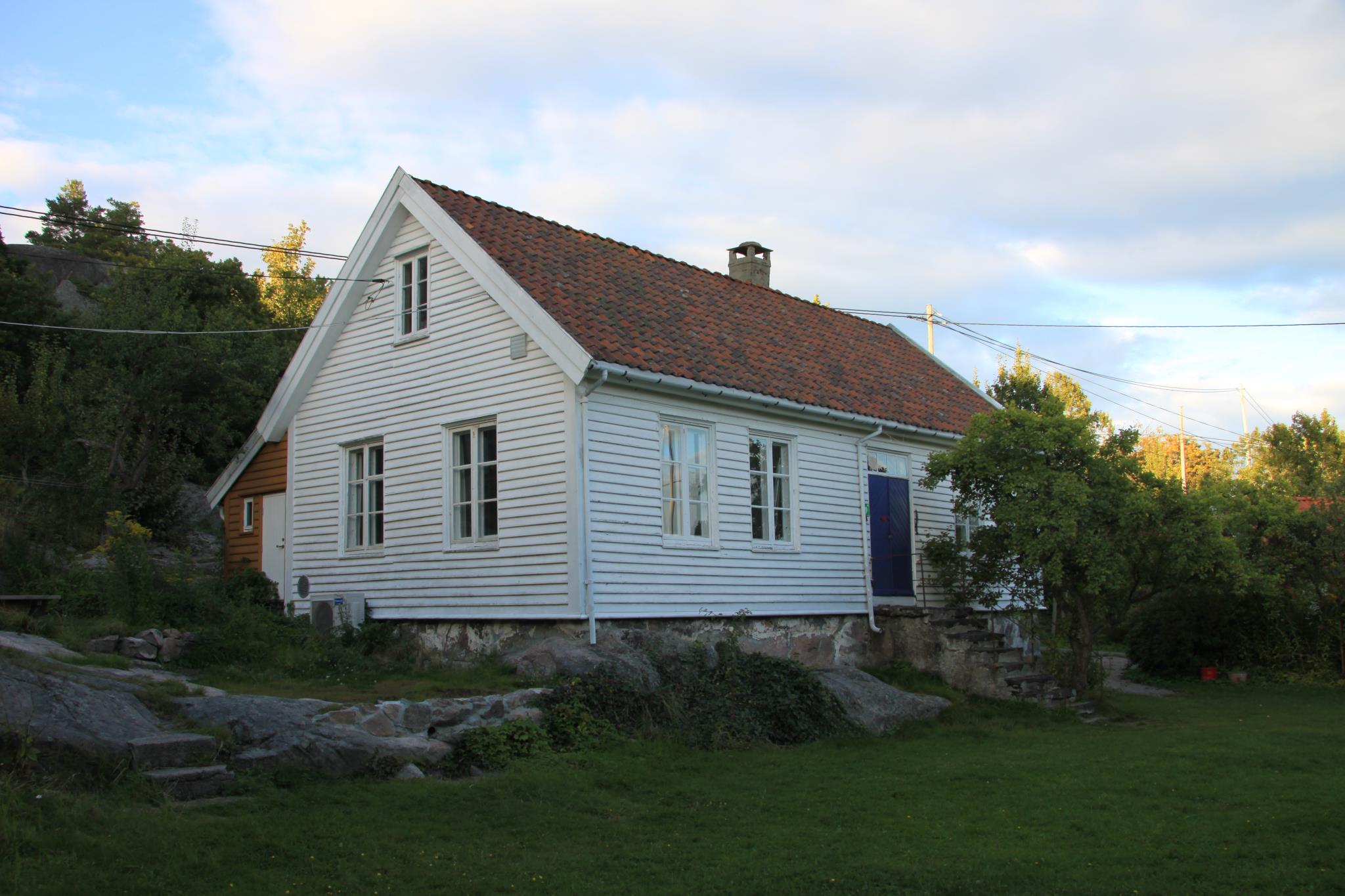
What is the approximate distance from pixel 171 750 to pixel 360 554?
813 centimetres

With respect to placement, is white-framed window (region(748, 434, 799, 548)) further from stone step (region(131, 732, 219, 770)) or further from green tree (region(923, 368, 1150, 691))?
stone step (region(131, 732, 219, 770))

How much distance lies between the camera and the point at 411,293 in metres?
16.0

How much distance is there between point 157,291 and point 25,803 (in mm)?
16543

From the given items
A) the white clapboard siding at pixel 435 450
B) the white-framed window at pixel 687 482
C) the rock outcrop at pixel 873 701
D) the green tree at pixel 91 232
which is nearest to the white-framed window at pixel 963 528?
the rock outcrop at pixel 873 701

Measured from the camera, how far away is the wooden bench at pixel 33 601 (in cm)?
1358

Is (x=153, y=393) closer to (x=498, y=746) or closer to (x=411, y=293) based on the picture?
(x=411, y=293)

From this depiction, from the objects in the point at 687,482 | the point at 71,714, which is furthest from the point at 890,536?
the point at 71,714

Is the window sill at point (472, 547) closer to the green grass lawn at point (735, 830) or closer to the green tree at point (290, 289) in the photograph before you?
the green grass lawn at point (735, 830)

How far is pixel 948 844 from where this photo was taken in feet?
24.8

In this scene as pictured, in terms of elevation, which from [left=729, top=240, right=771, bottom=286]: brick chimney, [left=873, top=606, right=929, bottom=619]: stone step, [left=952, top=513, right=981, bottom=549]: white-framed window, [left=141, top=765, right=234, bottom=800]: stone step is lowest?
[left=141, top=765, right=234, bottom=800]: stone step

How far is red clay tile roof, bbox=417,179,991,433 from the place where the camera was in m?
14.4

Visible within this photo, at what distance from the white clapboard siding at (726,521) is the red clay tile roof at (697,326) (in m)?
0.54

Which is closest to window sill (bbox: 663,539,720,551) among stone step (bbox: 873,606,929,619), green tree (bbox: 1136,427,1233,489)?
stone step (bbox: 873,606,929,619)

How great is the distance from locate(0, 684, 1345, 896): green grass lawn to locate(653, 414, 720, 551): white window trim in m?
3.65
